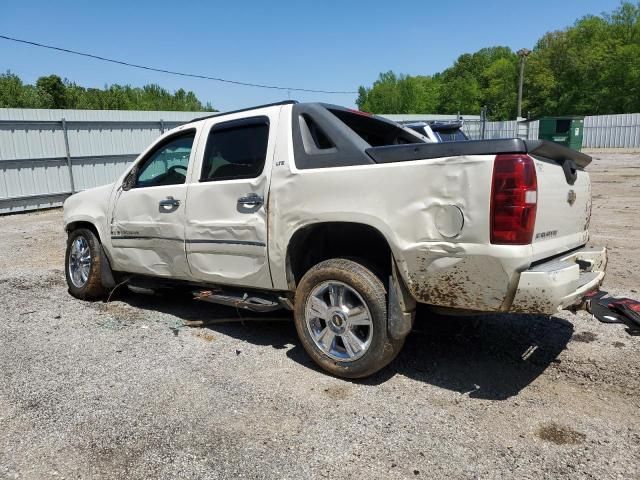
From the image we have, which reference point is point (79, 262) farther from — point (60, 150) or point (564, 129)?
point (564, 129)

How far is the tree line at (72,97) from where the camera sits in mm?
40875

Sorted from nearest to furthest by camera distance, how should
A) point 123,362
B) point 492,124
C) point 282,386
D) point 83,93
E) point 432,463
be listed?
point 432,463, point 282,386, point 123,362, point 492,124, point 83,93

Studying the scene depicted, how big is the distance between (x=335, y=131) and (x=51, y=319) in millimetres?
3534

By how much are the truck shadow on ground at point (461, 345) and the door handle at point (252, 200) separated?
1.22 metres

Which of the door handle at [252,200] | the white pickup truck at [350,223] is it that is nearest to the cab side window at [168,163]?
the white pickup truck at [350,223]

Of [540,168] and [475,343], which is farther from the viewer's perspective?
[475,343]

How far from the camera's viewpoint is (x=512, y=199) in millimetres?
2873

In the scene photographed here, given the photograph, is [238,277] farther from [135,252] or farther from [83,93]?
[83,93]

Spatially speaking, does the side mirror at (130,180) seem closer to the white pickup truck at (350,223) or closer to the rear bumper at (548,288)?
the white pickup truck at (350,223)

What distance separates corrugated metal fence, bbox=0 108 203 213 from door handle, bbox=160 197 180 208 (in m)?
11.6

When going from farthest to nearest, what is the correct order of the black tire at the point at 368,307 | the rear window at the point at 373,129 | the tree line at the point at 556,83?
the tree line at the point at 556,83
the rear window at the point at 373,129
the black tire at the point at 368,307

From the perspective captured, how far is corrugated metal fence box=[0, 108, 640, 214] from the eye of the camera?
46.1ft

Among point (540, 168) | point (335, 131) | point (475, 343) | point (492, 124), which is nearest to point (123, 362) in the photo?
point (335, 131)

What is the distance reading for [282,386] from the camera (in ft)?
11.9
